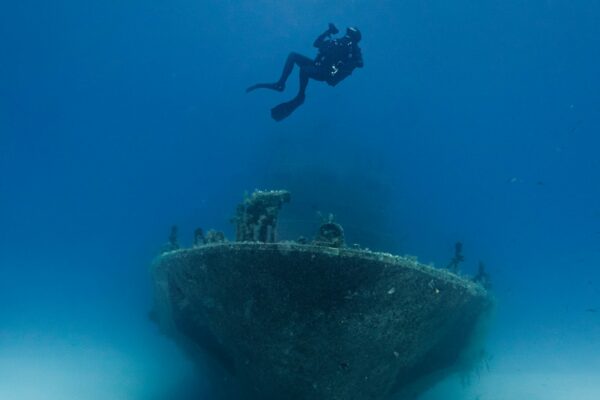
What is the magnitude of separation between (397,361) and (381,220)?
34.8 feet

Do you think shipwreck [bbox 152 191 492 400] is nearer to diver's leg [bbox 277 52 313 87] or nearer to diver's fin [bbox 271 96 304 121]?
diver's fin [bbox 271 96 304 121]

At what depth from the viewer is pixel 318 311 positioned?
17.5 ft

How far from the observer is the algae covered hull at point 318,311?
5164 millimetres

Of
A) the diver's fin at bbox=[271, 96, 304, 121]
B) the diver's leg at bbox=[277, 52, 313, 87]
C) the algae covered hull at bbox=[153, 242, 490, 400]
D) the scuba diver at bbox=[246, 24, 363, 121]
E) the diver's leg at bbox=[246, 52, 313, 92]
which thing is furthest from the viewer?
the diver's leg at bbox=[277, 52, 313, 87]

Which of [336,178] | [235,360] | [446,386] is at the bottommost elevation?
[235,360]

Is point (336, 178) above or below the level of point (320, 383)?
above

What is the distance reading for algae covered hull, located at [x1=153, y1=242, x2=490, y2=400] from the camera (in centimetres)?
516

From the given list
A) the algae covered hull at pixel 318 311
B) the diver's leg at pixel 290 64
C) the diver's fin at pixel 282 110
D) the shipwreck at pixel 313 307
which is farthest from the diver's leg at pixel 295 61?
the algae covered hull at pixel 318 311

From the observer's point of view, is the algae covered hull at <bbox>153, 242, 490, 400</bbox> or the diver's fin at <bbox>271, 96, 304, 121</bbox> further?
the diver's fin at <bbox>271, 96, 304, 121</bbox>

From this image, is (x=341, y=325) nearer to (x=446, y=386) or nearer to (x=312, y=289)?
(x=312, y=289)

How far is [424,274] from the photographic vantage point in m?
5.54

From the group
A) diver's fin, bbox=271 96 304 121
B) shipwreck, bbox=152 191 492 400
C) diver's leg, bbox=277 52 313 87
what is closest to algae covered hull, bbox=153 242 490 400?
shipwreck, bbox=152 191 492 400

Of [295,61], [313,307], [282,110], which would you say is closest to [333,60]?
[295,61]

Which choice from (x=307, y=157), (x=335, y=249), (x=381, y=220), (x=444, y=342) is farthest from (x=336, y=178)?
(x=335, y=249)
